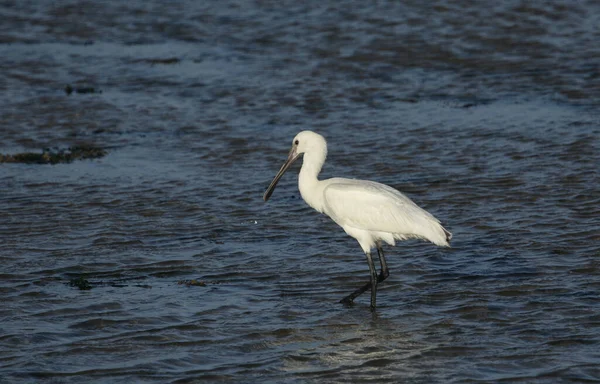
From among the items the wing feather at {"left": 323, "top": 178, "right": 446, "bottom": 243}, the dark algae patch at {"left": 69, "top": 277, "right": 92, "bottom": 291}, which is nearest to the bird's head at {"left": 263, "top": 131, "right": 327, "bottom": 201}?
the wing feather at {"left": 323, "top": 178, "right": 446, "bottom": 243}

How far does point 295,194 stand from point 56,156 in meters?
3.21

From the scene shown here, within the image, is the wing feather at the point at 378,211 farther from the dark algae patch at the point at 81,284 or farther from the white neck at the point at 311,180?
the dark algae patch at the point at 81,284

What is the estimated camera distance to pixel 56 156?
13.6 metres

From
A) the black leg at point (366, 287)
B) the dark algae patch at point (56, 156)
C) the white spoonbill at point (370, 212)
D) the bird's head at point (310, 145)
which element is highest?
the bird's head at point (310, 145)

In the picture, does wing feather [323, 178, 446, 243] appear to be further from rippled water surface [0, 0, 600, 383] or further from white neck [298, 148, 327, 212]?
rippled water surface [0, 0, 600, 383]

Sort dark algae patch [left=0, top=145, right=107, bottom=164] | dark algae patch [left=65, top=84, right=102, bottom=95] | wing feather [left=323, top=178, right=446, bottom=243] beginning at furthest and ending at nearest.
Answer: dark algae patch [left=65, top=84, right=102, bottom=95] < dark algae patch [left=0, top=145, right=107, bottom=164] < wing feather [left=323, top=178, right=446, bottom=243]

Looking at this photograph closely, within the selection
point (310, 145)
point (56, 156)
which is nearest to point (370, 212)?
point (310, 145)

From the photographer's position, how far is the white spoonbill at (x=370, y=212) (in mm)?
8883

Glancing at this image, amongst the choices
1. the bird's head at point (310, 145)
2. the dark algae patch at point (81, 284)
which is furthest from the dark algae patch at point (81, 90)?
the dark algae patch at point (81, 284)

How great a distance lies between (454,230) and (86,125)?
20.8ft

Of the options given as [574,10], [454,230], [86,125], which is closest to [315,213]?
[454,230]

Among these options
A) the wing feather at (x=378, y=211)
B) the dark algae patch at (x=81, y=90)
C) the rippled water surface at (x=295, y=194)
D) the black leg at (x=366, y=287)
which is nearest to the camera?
the rippled water surface at (x=295, y=194)

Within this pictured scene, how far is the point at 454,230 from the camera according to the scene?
10.6 meters

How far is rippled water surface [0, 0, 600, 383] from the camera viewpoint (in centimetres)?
793
